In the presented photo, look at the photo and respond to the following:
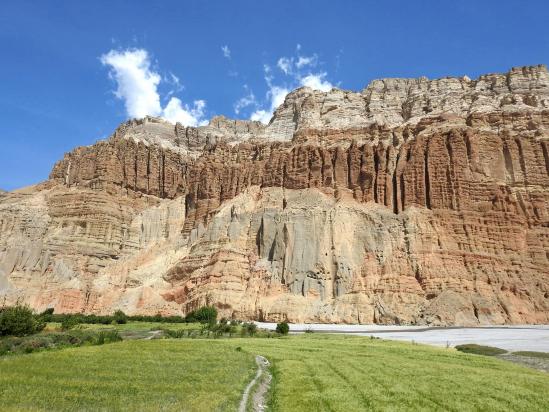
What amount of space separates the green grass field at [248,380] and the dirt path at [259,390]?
315mm

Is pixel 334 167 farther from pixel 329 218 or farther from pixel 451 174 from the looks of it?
pixel 451 174

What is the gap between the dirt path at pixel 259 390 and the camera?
1438cm

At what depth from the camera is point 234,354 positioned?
89.7 ft

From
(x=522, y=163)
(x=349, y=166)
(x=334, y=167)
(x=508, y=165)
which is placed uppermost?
(x=349, y=166)

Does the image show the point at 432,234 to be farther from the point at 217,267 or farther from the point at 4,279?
the point at 4,279

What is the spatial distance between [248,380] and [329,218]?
6889 centimetres

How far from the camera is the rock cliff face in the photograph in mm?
77562

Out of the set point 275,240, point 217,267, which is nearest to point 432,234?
point 275,240

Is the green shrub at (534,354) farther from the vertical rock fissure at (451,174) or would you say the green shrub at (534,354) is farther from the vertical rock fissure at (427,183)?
the vertical rock fissure at (427,183)

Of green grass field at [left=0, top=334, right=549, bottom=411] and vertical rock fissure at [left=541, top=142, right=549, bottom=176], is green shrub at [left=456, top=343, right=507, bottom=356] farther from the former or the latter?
vertical rock fissure at [left=541, top=142, right=549, bottom=176]

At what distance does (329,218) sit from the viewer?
8675 cm

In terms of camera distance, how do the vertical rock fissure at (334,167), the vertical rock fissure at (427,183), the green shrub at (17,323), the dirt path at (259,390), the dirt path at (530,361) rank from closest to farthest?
the dirt path at (259,390)
the dirt path at (530,361)
the green shrub at (17,323)
the vertical rock fissure at (427,183)
the vertical rock fissure at (334,167)

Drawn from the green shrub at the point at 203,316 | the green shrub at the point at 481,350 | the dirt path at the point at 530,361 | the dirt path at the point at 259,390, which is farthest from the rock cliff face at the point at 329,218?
the dirt path at the point at 259,390

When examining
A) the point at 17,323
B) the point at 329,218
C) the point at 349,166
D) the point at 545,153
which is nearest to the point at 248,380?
the point at 17,323
